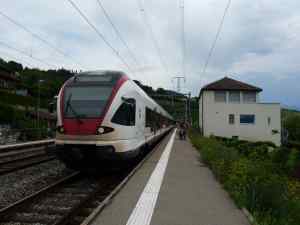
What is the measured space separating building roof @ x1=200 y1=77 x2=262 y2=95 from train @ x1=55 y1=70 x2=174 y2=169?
35.5 metres

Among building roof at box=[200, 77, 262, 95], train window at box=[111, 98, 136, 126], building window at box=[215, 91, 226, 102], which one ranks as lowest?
train window at box=[111, 98, 136, 126]

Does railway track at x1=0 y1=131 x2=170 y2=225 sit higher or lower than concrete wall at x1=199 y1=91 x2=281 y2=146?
lower

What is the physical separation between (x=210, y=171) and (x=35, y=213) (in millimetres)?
6309

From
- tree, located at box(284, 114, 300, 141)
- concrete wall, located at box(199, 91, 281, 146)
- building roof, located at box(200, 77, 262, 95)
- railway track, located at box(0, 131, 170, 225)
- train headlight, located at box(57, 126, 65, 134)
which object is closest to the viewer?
railway track, located at box(0, 131, 170, 225)

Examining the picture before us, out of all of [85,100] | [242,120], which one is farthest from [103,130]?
[242,120]

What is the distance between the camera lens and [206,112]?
42344 millimetres

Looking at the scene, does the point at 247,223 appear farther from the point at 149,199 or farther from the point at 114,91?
the point at 114,91

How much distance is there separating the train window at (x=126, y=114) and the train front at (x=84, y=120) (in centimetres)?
38

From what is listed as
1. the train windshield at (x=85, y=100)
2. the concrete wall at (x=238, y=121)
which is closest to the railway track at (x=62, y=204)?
the train windshield at (x=85, y=100)

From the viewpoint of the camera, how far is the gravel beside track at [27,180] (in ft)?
28.3

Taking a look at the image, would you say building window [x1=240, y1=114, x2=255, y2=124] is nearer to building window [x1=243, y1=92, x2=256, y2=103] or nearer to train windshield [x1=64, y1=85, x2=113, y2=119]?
building window [x1=243, y1=92, x2=256, y2=103]

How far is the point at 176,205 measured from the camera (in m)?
6.82

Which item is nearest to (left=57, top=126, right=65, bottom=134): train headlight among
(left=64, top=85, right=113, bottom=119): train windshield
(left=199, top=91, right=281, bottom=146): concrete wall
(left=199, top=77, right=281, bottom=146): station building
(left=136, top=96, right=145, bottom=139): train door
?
(left=64, top=85, right=113, bottom=119): train windshield

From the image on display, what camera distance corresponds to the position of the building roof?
151ft
